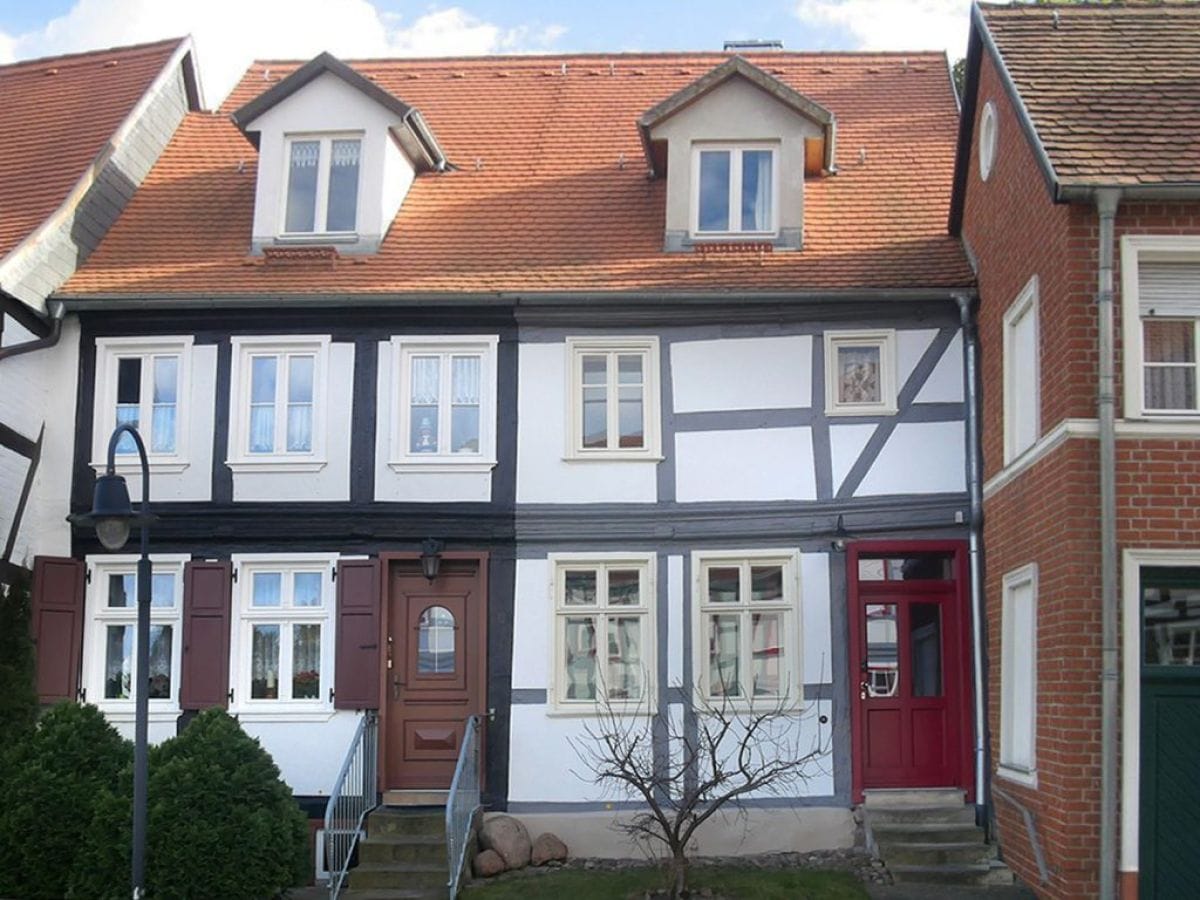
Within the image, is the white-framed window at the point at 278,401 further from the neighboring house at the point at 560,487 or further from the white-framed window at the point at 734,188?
the white-framed window at the point at 734,188

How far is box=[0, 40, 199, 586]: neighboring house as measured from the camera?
16328 mm

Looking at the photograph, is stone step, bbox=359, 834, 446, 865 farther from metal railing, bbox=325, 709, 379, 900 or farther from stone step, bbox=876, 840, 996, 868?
stone step, bbox=876, 840, 996, 868

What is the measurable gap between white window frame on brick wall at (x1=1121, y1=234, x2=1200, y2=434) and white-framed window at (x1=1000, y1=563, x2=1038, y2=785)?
5.56 ft

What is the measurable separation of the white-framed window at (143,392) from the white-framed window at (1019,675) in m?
8.32

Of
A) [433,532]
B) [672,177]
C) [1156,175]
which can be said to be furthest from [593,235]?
[1156,175]

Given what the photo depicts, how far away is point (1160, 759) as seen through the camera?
12328 mm

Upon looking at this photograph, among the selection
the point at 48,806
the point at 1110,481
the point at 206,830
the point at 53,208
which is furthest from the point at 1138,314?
the point at 53,208

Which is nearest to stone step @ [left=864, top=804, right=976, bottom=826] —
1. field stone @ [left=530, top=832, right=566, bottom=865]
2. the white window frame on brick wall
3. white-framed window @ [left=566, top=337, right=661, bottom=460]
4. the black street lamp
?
field stone @ [left=530, top=832, right=566, bottom=865]

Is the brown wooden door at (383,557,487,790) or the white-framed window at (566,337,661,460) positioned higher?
the white-framed window at (566,337,661,460)

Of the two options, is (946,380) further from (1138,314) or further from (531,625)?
(531,625)

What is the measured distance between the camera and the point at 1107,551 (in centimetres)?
1220

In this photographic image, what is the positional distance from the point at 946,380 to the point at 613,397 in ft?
10.8

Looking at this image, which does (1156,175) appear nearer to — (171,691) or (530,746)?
(530,746)

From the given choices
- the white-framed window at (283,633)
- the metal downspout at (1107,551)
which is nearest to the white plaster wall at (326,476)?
the white-framed window at (283,633)
